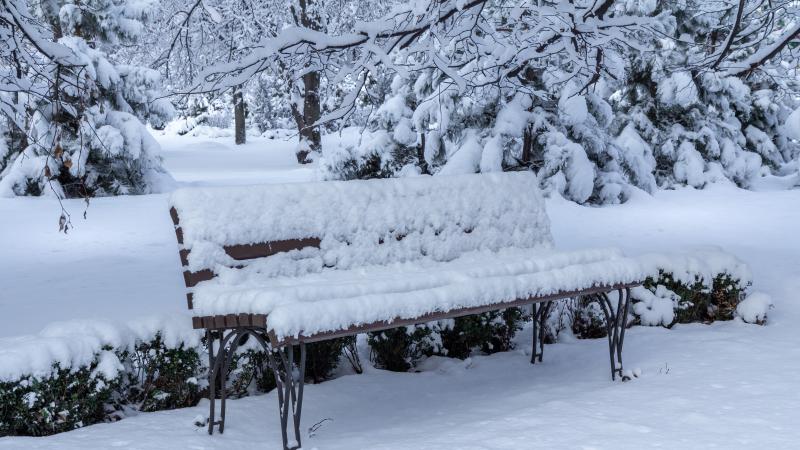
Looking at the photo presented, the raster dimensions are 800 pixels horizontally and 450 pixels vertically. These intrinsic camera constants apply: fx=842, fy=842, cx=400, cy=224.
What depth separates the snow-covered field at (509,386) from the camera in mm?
3984

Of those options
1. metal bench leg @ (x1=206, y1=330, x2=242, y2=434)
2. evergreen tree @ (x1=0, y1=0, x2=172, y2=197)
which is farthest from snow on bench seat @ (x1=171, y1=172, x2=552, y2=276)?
evergreen tree @ (x1=0, y1=0, x2=172, y2=197)

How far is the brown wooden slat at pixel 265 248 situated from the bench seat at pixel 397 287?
66mm

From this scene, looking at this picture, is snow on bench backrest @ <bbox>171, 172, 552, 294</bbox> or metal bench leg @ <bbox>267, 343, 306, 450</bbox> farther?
snow on bench backrest @ <bbox>171, 172, 552, 294</bbox>

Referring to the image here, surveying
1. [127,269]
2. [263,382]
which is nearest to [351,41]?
[263,382]

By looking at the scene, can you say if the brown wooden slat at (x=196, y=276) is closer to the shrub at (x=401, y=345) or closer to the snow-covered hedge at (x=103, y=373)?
the snow-covered hedge at (x=103, y=373)

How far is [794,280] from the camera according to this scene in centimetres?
760

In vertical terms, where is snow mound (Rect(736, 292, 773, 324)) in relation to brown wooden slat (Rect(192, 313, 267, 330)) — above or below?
below

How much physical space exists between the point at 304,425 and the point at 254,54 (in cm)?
219

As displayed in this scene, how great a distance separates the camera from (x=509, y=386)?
16.8ft

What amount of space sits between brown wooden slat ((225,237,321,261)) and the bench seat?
2.6 inches

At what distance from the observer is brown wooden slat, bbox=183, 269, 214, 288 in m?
4.08

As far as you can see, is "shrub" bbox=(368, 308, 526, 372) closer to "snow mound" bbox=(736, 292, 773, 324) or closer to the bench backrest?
the bench backrest

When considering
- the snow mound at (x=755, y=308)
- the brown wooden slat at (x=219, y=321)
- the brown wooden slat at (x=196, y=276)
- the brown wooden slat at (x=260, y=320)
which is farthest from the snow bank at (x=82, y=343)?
the snow mound at (x=755, y=308)

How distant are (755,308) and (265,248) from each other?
4058 mm
